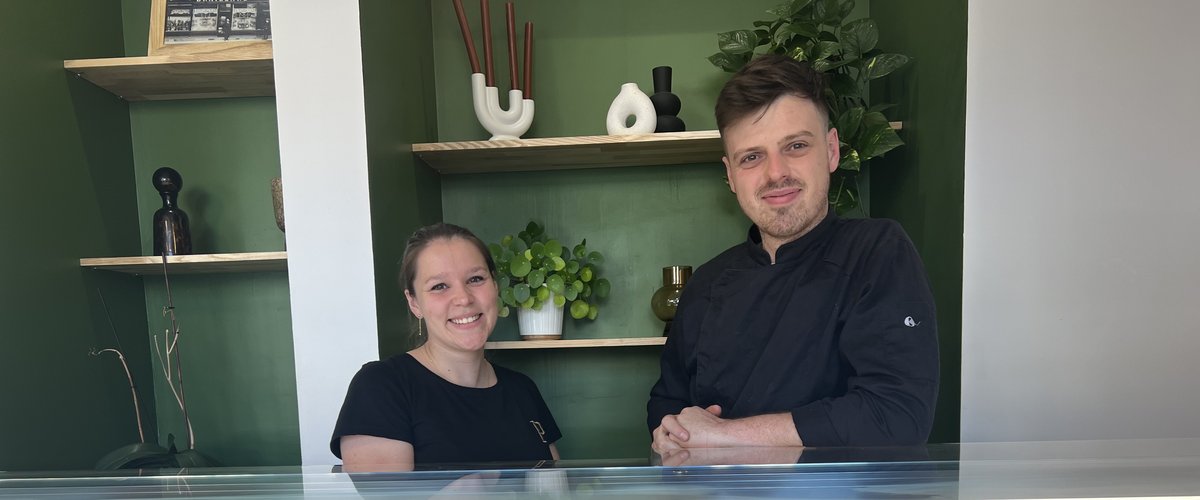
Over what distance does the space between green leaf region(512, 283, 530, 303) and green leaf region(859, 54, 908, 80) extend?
1134 millimetres

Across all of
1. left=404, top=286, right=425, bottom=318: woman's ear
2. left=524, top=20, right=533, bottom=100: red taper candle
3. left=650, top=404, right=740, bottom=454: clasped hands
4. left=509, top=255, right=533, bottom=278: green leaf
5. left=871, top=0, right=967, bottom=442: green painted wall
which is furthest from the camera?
left=524, top=20, right=533, bottom=100: red taper candle

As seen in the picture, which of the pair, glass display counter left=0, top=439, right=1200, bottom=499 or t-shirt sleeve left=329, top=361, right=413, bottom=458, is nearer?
glass display counter left=0, top=439, right=1200, bottom=499

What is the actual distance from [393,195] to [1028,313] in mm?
1595

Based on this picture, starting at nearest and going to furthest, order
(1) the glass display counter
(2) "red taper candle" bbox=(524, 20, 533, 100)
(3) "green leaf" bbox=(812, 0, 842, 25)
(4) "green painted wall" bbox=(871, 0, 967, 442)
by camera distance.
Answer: (1) the glass display counter, (4) "green painted wall" bbox=(871, 0, 967, 442), (3) "green leaf" bbox=(812, 0, 842, 25), (2) "red taper candle" bbox=(524, 20, 533, 100)

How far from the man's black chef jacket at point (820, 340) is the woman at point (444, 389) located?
0.98 ft

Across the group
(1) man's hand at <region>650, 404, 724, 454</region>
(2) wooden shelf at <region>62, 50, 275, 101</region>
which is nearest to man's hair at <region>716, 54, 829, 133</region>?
(1) man's hand at <region>650, 404, 724, 454</region>

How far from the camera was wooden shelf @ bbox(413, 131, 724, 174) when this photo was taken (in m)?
2.12

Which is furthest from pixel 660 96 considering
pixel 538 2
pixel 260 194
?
pixel 260 194

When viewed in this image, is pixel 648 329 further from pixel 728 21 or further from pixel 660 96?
pixel 728 21

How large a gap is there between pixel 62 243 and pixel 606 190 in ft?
5.29

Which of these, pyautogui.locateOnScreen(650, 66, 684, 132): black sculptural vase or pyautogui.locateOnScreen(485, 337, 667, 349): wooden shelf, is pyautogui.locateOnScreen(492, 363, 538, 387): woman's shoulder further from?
pyautogui.locateOnScreen(650, 66, 684, 132): black sculptural vase

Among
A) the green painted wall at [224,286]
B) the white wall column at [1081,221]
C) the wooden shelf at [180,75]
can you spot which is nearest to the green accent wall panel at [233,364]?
the green painted wall at [224,286]

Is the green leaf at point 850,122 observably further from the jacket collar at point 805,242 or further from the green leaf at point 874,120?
the jacket collar at point 805,242

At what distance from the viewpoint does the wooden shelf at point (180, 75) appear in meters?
1.98
